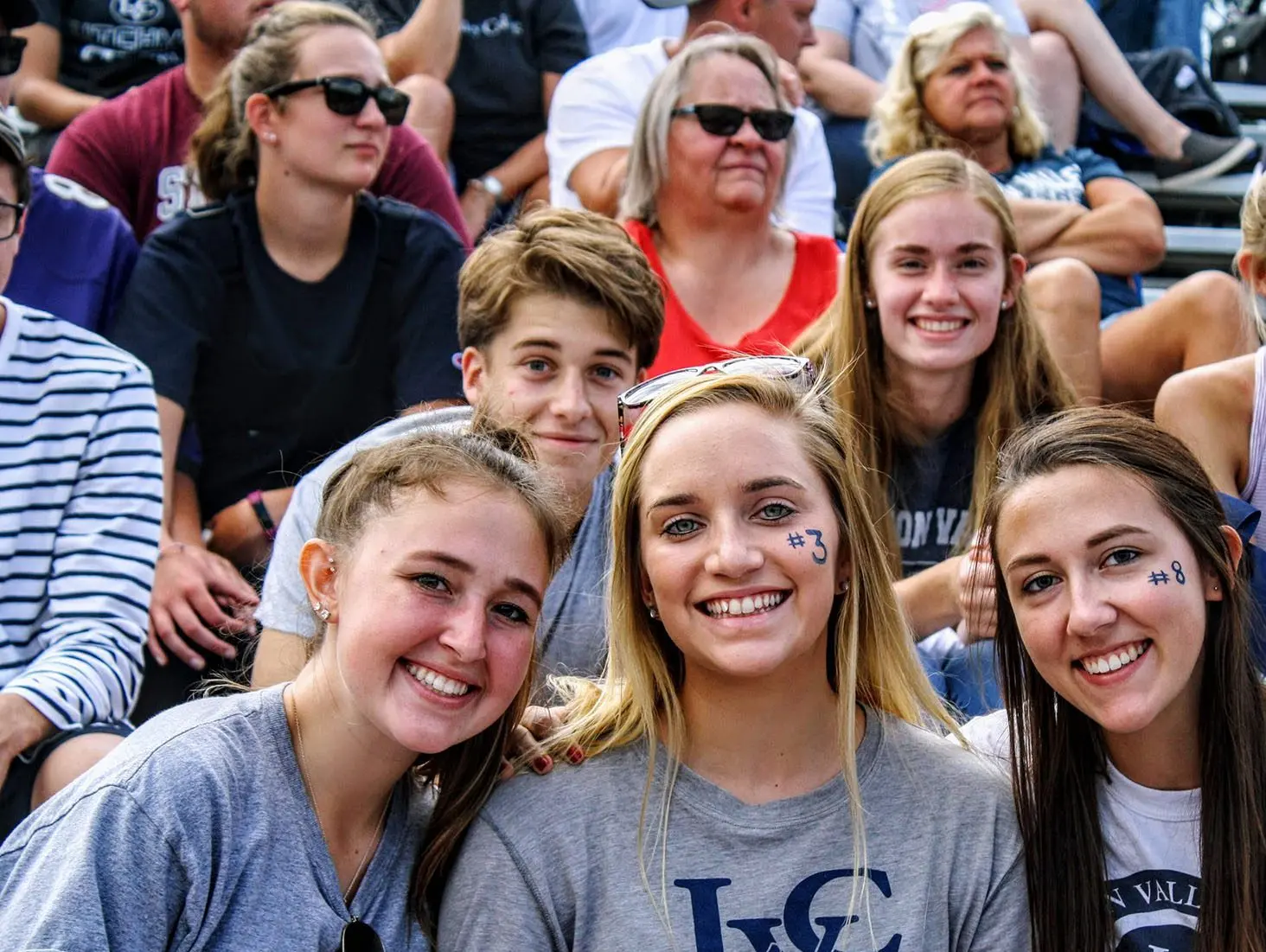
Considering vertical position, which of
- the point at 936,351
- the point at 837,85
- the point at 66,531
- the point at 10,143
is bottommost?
the point at 66,531

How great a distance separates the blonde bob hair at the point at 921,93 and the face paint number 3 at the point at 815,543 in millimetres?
2322

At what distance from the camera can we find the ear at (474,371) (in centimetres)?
272

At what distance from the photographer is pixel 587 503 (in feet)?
8.66

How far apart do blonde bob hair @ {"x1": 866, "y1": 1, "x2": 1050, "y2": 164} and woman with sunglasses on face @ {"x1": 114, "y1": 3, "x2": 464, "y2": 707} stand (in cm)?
135

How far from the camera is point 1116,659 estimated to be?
6.48 feet

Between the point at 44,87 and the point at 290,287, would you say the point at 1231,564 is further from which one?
the point at 44,87

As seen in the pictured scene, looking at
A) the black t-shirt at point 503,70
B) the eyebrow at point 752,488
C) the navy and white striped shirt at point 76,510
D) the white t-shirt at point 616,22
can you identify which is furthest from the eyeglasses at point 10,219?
the white t-shirt at point 616,22

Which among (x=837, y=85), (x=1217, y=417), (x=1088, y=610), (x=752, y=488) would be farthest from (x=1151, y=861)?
(x=837, y=85)

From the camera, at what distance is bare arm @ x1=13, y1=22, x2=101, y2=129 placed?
4.38 m

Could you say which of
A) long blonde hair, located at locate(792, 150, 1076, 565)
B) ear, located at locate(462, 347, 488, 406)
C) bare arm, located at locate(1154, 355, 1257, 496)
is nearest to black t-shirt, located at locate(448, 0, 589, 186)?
long blonde hair, located at locate(792, 150, 1076, 565)

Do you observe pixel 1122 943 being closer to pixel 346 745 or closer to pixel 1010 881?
pixel 1010 881

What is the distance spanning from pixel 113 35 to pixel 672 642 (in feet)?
10.4

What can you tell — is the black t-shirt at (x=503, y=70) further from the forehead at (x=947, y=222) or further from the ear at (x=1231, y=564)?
the ear at (x=1231, y=564)

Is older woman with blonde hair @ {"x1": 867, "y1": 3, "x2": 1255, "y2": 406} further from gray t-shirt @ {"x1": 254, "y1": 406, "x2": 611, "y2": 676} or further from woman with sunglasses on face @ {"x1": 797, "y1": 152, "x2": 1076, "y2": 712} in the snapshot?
gray t-shirt @ {"x1": 254, "y1": 406, "x2": 611, "y2": 676}
